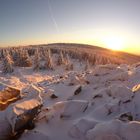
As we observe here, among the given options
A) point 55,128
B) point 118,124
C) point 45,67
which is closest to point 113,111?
point 118,124

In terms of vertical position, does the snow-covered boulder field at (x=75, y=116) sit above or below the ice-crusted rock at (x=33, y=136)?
above

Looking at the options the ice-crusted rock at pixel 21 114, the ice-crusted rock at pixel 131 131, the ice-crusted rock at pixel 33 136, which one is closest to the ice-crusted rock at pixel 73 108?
the ice-crusted rock at pixel 21 114

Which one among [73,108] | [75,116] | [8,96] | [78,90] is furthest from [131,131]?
[8,96]

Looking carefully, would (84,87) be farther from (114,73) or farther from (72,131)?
(72,131)

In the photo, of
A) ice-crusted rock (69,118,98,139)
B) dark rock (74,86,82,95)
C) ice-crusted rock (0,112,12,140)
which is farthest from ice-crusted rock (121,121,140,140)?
dark rock (74,86,82,95)

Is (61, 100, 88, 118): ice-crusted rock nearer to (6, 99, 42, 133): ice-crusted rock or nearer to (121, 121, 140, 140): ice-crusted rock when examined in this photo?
(6, 99, 42, 133): ice-crusted rock

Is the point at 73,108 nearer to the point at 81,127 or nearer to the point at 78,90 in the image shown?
the point at 81,127

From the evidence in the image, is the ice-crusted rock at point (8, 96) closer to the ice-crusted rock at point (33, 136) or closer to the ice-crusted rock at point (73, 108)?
the ice-crusted rock at point (33, 136)
